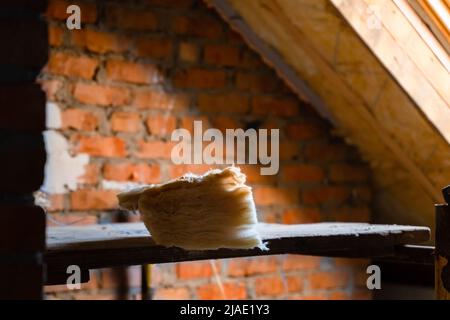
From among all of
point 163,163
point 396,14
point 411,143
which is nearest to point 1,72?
point 396,14

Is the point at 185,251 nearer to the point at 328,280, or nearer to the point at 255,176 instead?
the point at 255,176

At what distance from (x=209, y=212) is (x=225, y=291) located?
53.4 inches

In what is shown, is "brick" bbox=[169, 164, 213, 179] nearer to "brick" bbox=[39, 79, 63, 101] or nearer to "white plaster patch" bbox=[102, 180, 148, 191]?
"white plaster patch" bbox=[102, 180, 148, 191]

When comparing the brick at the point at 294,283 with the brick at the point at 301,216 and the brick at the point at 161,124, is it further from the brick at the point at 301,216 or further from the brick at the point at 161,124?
the brick at the point at 161,124

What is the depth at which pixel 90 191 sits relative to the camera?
7.13 ft

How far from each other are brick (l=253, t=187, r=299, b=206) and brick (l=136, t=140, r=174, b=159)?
1.16ft

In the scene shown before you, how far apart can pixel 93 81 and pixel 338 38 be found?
748 mm

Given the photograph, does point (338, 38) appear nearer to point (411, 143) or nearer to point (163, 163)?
point (411, 143)

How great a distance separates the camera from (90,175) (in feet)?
7.13


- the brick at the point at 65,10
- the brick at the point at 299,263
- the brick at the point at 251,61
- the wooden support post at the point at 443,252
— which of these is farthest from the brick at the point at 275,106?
the wooden support post at the point at 443,252

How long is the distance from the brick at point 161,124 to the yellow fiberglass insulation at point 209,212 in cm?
115

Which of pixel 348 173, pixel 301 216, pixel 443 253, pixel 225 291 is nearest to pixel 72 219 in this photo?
pixel 225 291

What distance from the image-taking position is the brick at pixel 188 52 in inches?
92.0

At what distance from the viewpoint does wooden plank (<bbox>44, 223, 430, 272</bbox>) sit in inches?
43.3
